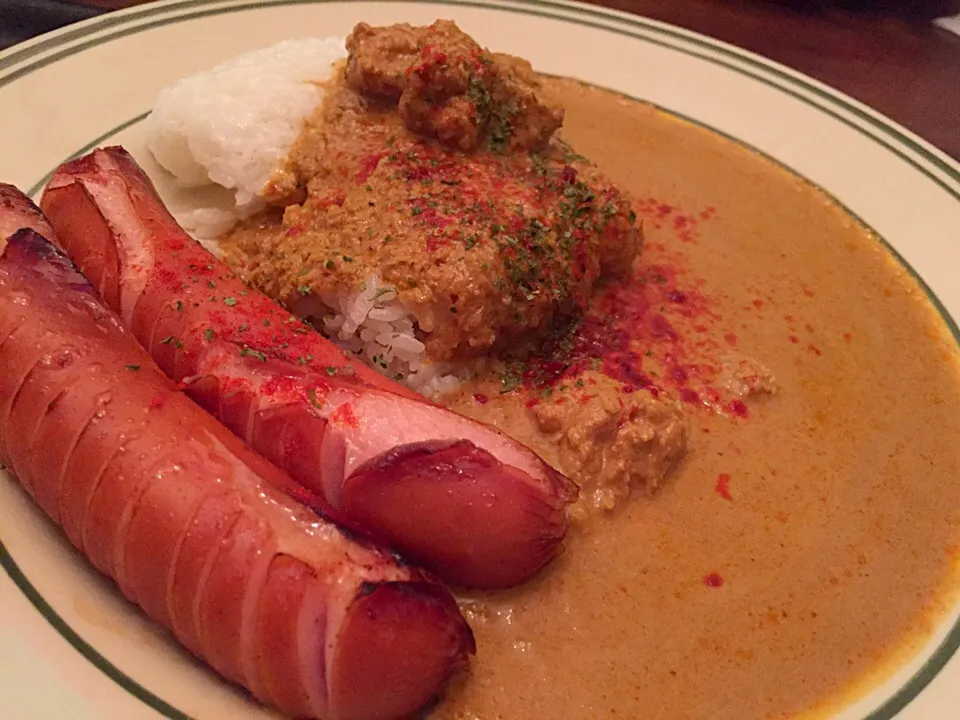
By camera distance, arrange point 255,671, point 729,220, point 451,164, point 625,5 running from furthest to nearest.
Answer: point 625,5, point 729,220, point 451,164, point 255,671

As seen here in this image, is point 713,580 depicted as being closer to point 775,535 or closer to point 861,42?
point 775,535

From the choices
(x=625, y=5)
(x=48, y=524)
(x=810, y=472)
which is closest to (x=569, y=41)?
(x=625, y=5)

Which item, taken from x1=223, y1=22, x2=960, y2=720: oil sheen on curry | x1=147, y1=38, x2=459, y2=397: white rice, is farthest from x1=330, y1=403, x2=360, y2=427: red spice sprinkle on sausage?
x1=147, y1=38, x2=459, y2=397: white rice

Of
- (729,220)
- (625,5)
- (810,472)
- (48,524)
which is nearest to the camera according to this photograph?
(48,524)

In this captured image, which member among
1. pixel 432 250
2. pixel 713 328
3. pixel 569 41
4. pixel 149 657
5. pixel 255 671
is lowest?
pixel 149 657

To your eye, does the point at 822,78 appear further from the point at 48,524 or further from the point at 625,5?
the point at 48,524

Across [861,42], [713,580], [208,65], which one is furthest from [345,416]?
[861,42]
